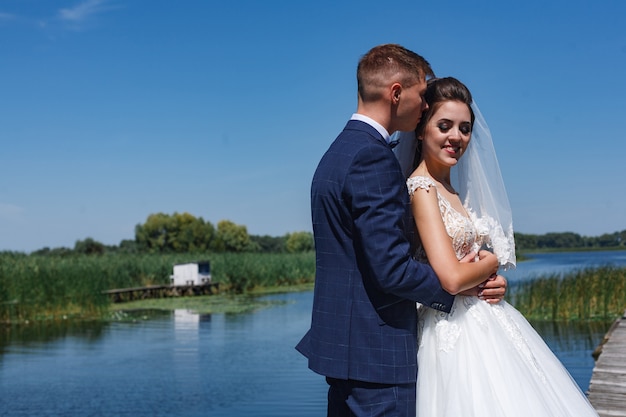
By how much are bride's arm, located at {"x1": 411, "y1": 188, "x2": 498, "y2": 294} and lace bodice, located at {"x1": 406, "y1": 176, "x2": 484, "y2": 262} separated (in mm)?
37

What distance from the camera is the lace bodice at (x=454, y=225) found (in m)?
2.44

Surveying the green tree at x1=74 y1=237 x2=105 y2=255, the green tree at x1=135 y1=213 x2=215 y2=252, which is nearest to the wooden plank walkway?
the green tree at x1=74 y1=237 x2=105 y2=255

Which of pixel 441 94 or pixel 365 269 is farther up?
pixel 441 94

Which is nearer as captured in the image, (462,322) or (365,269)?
(365,269)

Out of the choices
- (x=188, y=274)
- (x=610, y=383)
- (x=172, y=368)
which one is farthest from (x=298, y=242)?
(x=610, y=383)

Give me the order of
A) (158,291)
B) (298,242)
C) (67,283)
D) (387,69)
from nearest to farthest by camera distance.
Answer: (387,69)
(67,283)
(158,291)
(298,242)

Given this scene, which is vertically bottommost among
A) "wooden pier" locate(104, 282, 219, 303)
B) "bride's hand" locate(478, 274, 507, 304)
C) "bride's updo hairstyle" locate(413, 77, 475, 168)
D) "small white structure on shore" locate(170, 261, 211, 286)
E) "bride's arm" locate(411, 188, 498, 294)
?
"wooden pier" locate(104, 282, 219, 303)

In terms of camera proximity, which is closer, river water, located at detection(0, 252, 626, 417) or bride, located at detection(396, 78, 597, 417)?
bride, located at detection(396, 78, 597, 417)

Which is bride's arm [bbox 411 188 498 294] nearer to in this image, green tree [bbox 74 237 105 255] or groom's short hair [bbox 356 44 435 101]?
groom's short hair [bbox 356 44 435 101]

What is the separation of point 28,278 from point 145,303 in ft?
15.2

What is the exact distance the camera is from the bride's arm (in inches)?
90.1

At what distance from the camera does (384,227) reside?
2.15m

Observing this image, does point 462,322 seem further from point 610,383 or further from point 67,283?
point 67,283

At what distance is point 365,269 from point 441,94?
2.25ft
